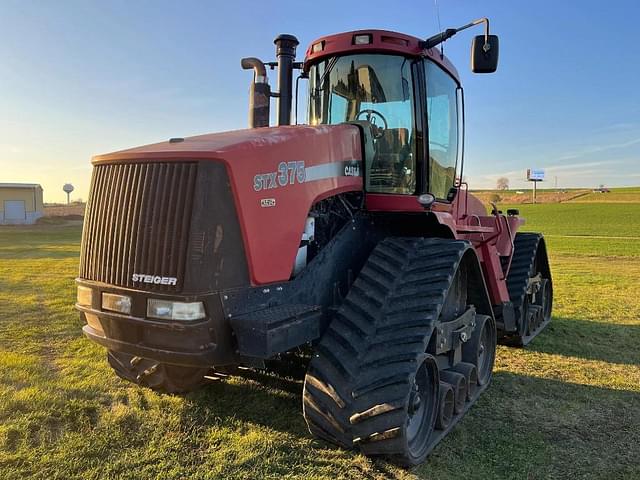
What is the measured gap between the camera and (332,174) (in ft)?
13.1

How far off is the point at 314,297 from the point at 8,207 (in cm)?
4670

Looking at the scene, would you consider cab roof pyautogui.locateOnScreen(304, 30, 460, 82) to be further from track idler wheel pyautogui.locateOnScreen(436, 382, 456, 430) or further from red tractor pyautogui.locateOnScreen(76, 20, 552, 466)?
track idler wheel pyautogui.locateOnScreen(436, 382, 456, 430)

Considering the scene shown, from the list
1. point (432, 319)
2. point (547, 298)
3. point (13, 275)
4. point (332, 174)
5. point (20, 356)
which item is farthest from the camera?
point (13, 275)

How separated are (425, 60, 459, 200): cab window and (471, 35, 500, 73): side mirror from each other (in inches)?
22.2

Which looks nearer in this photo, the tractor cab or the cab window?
the tractor cab

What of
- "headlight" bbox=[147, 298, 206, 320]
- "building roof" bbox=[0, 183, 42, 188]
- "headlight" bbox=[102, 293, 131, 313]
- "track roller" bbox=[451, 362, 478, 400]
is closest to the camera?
"headlight" bbox=[147, 298, 206, 320]

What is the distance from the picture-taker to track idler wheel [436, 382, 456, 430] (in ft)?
13.0

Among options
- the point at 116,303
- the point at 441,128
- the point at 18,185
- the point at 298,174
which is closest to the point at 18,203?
the point at 18,185

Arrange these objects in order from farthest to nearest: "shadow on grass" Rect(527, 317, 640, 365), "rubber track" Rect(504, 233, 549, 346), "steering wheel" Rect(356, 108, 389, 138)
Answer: "rubber track" Rect(504, 233, 549, 346) → "shadow on grass" Rect(527, 317, 640, 365) → "steering wheel" Rect(356, 108, 389, 138)

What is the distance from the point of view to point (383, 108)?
15.3ft

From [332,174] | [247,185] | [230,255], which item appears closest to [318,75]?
[332,174]

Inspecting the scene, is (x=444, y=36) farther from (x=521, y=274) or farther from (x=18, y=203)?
(x=18, y=203)

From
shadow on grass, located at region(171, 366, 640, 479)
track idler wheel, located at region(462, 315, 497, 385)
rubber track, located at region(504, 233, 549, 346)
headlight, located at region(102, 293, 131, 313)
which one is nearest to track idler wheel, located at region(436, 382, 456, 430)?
shadow on grass, located at region(171, 366, 640, 479)

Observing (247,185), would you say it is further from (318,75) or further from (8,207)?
(8,207)
